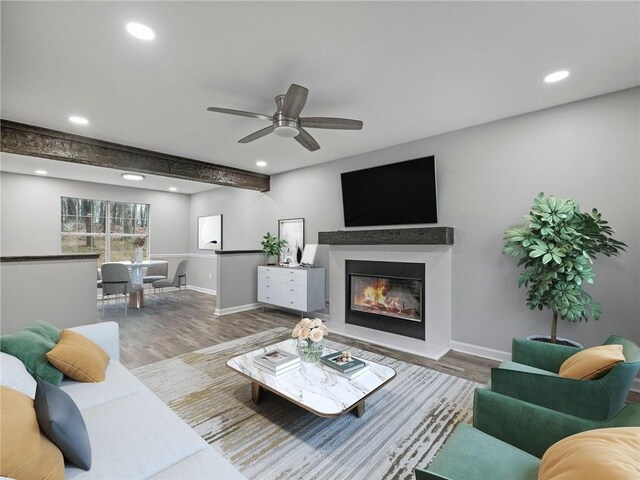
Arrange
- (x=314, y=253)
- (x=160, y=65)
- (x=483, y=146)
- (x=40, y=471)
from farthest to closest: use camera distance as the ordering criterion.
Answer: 1. (x=314, y=253)
2. (x=483, y=146)
3. (x=160, y=65)
4. (x=40, y=471)

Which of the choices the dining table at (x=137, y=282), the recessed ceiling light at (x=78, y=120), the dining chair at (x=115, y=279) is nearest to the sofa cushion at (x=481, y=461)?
the recessed ceiling light at (x=78, y=120)

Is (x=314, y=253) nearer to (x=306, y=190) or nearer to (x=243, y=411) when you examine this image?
(x=306, y=190)

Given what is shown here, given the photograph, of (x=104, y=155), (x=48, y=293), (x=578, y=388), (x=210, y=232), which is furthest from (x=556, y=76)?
(x=210, y=232)

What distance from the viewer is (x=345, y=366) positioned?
226 centimetres

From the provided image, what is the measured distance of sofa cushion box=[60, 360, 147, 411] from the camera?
167 cm

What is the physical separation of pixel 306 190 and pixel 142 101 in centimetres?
289

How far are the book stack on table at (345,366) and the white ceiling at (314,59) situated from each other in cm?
227

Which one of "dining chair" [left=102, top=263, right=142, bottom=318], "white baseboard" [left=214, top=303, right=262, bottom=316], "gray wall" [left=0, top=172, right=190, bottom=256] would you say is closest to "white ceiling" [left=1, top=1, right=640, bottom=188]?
"dining chair" [left=102, top=263, right=142, bottom=318]

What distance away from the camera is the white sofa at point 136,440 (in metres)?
1.17

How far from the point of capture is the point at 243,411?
90.3 inches

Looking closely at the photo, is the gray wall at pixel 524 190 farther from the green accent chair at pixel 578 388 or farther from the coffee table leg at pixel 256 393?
the coffee table leg at pixel 256 393

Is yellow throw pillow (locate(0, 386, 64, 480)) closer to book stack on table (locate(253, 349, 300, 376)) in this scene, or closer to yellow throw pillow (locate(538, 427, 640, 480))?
book stack on table (locate(253, 349, 300, 376))

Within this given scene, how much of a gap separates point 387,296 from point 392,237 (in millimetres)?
903

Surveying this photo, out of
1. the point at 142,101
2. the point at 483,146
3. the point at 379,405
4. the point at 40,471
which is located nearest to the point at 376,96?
the point at 483,146
